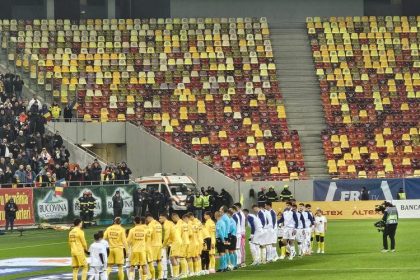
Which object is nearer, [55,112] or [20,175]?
[20,175]

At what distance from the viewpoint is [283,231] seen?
1754 inches

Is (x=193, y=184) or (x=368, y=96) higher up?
(x=368, y=96)

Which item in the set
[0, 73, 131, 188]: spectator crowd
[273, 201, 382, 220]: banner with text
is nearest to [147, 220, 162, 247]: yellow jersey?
[0, 73, 131, 188]: spectator crowd

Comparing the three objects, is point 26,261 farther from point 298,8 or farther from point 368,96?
point 298,8

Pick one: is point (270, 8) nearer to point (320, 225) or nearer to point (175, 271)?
point (320, 225)

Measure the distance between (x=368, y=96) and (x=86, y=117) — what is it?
18.4 m

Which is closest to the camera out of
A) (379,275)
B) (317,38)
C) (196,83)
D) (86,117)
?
(379,275)

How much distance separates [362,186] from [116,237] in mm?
35876

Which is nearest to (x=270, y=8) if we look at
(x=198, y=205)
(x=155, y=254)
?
(x=198, y=205)

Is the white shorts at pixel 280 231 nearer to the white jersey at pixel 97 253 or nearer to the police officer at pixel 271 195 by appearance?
the white jersey at pixel 97 253

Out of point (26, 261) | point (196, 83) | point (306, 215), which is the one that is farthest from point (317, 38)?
point (26, 261)

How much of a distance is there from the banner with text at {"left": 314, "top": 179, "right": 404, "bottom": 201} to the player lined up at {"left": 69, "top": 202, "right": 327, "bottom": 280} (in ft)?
65.3

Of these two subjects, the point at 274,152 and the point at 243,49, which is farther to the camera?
the point at 243,49

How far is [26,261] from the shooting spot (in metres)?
43.0
